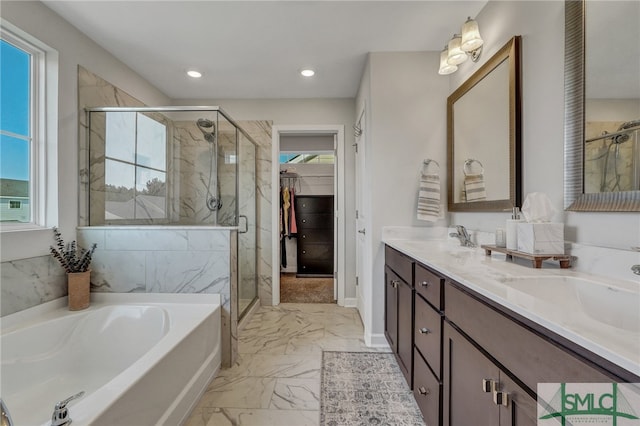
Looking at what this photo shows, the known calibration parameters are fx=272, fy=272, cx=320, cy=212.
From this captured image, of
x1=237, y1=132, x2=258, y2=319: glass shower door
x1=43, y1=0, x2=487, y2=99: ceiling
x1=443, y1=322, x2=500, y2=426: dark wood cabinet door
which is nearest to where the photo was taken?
x1=443, y1=322, x2=500, y2=426: dark wood cabinet door

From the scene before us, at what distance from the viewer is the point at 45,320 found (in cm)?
163

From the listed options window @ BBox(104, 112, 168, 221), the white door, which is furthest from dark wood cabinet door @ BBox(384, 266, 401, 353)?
A: window @ BBox(104, 112, 168, 221)

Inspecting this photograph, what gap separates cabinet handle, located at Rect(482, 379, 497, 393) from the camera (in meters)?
0.81

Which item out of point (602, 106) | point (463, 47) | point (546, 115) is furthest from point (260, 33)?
point (602, 106)

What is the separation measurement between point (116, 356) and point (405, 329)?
1.82m

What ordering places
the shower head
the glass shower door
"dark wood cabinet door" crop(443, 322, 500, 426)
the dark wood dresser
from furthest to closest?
the dark wood dresser, the glass shower door, the shower head, "dark wood cabinet door" crop(443, 322, 500, 426)

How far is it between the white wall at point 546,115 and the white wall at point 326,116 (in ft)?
5.77

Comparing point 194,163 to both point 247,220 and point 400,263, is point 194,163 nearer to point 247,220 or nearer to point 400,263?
point 247,220

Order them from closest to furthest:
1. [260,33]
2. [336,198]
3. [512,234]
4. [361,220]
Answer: [512,234] → [260,33] → [361,220] → [336,198]

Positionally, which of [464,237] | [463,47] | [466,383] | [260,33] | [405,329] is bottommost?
[405,329]

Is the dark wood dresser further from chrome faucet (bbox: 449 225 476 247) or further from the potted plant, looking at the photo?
the potted plant

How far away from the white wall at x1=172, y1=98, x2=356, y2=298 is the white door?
13 cm

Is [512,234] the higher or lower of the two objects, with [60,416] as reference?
higher

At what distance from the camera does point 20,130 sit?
1.73 m
